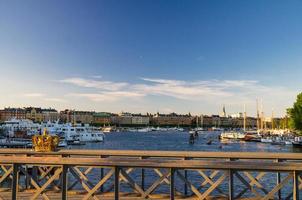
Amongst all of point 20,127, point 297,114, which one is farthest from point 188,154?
point 20,127

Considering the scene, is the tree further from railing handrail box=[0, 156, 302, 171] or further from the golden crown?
railing handrail box=[0, 156, 302, 171]

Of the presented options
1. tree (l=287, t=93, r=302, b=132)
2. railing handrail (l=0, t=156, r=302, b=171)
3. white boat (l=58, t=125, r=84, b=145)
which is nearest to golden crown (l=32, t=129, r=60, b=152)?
railing handrail (l=0, t=156, r=302, b=171)

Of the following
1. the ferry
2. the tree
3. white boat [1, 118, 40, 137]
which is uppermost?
the tree

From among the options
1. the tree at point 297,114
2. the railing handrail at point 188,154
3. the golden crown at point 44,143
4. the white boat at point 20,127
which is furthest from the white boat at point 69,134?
the railing handrail at point 188,154

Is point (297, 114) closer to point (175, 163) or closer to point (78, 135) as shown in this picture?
point (78, 135)

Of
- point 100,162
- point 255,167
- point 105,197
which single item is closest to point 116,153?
point 105,197

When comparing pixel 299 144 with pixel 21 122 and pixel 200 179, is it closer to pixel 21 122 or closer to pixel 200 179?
pixel 200 179

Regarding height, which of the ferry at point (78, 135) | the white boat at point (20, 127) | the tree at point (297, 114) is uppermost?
the tree at point (297, 114)

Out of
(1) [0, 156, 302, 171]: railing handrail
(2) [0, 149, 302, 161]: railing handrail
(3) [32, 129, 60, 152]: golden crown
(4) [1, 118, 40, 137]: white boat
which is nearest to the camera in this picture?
(1) [0, 156, 302, 171]: railing handrail

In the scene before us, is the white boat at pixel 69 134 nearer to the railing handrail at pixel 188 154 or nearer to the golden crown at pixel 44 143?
Result: the golden crown at pixel 44 143

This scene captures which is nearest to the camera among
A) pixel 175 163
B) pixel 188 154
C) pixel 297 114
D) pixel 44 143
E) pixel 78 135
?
pixel 175 163

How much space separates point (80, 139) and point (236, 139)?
60104mm

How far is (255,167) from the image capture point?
10070 mm

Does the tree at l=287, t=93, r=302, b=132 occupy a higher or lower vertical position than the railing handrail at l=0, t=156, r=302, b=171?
higher
